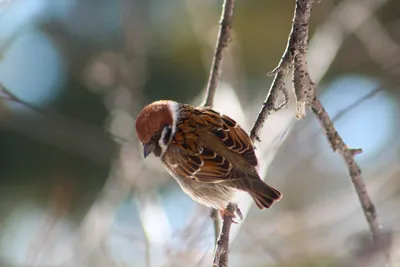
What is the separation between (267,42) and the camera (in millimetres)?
6879

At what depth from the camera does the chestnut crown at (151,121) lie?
2.63m

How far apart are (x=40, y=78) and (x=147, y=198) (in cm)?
300

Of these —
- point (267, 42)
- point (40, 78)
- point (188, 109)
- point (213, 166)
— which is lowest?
point (213, 166)

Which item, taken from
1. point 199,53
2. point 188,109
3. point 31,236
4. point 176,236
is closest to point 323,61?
point 188,109

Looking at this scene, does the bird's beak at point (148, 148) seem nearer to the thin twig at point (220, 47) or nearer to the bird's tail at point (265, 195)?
the thin twig at point (220, 47)

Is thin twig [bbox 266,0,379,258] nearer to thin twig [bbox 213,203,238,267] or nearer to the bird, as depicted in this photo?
the bird

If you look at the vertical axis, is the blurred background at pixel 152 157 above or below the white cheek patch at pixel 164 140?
above

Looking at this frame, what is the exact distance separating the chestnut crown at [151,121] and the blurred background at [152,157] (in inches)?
6.3

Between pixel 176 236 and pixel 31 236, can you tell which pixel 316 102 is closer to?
pixel 176 236

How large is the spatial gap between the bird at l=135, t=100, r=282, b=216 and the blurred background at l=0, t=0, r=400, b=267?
182 millimetres

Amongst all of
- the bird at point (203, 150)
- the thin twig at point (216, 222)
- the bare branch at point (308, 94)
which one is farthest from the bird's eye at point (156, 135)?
the bare branch at point (308, 94)

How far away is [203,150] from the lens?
2.65 m

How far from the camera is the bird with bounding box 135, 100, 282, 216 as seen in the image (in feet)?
8.40

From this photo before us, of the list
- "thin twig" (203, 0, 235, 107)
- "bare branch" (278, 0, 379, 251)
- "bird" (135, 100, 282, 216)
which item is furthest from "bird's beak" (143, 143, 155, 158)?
"bare branch" (278, 0, 379, 251)
